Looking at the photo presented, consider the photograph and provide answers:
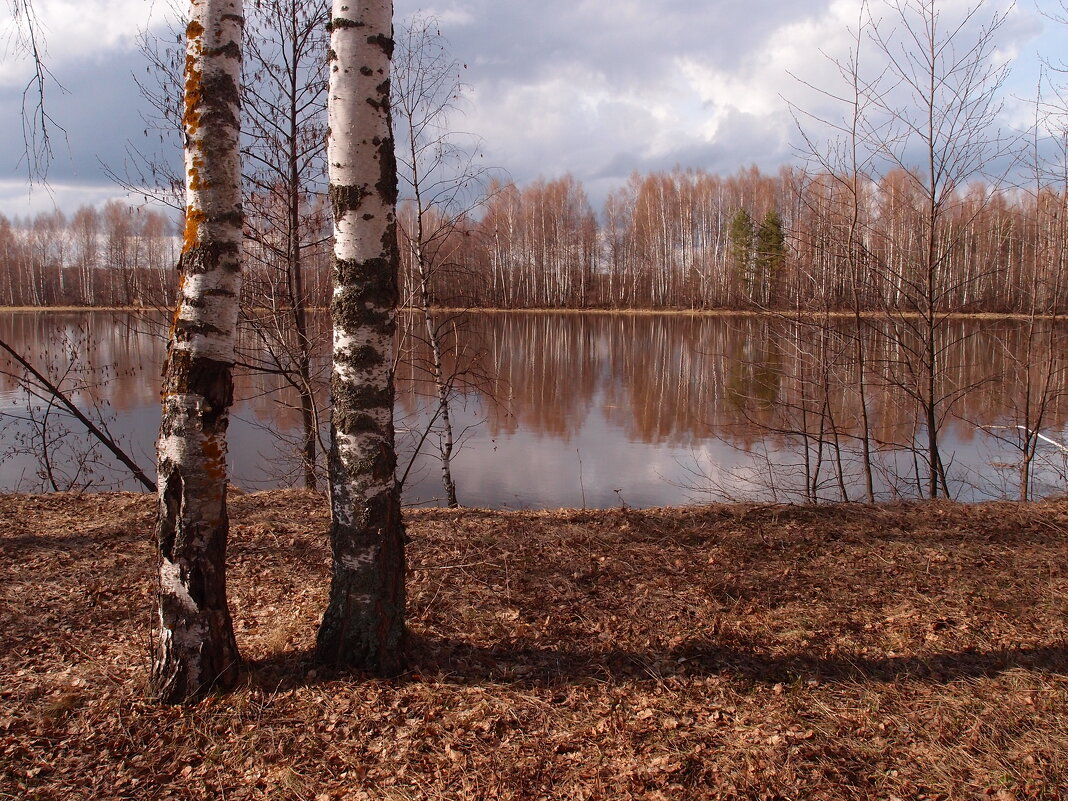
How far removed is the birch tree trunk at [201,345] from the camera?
2.75 metres

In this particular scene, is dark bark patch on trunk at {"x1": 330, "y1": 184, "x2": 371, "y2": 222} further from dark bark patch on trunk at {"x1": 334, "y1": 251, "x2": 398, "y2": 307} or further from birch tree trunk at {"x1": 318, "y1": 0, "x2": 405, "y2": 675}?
dark bark patch on trunk at {"x1": 334, "y1": 251, "x2": 398, "y2": 307}

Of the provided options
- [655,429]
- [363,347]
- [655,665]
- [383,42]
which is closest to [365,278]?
[363,347]

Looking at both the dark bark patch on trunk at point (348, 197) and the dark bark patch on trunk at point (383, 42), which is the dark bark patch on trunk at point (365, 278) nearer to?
the dark bark patch on trunk at point (348, 197)

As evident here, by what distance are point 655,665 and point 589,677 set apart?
33 cm

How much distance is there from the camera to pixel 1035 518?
5.55 metres

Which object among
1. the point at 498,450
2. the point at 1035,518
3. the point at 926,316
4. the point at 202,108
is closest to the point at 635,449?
the point at 498,450

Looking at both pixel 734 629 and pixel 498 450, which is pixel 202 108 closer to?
pixel 734 629

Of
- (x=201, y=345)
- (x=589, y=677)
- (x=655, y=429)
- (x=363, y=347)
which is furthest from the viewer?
(x=655, y=429)

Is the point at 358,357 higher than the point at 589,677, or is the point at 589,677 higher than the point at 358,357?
the point at 358,357

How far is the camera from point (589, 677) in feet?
10.3

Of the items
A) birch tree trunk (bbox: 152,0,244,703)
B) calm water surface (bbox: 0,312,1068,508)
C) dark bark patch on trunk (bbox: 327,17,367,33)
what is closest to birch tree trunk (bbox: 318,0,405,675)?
dark bark patch on trunk (bbox: 327,17,367,33)

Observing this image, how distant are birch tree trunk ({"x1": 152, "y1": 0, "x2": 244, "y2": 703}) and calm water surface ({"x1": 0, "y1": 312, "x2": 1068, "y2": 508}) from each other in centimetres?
235

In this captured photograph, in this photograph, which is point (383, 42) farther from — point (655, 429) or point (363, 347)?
point (655, 429)

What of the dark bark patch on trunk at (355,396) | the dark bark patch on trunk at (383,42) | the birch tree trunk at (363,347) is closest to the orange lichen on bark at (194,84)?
the birch tree trunk at (363,347)
